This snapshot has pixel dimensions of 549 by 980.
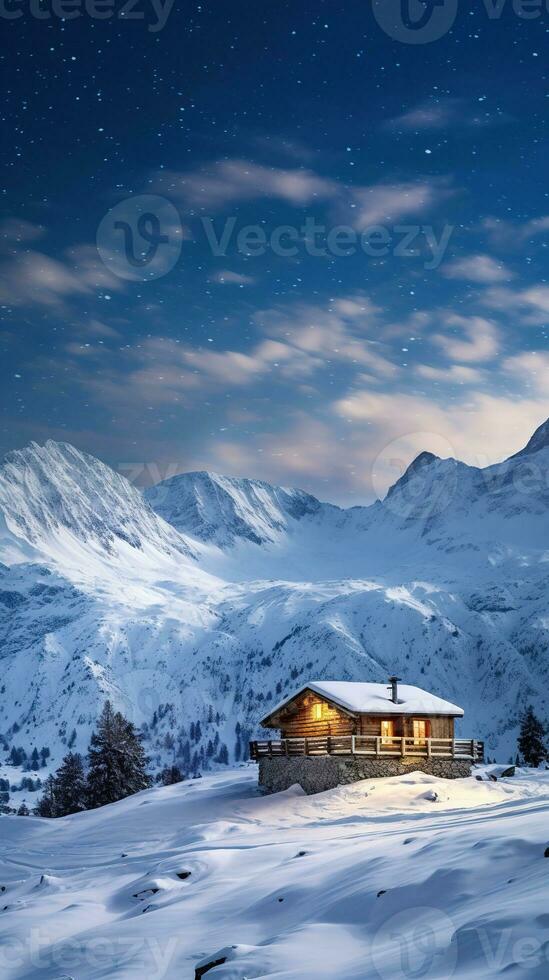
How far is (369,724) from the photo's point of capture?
46.3 m

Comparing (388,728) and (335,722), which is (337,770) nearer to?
(388,728)

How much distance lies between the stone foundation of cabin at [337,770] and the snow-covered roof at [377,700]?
3255 millimetres

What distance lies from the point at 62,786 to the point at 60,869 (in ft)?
132

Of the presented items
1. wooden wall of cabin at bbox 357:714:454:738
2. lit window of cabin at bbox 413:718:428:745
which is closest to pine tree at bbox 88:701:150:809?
wooden wall of cabin at bbox 357:714:454:738

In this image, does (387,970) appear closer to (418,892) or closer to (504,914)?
(504,914)

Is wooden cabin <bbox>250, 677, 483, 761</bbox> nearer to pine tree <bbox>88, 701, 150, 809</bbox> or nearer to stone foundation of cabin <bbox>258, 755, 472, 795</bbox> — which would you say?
stone foundation of cabin <bbox>258, 755, 472, 795</bbox>

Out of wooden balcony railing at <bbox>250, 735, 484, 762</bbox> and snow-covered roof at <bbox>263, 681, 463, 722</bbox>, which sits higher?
snow-covered roof at <bbox>263, 681, 463, 722</bbox>

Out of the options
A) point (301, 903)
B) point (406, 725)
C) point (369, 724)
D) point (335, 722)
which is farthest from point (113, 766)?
point (301, 903)

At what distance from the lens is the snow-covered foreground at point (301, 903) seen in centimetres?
1069

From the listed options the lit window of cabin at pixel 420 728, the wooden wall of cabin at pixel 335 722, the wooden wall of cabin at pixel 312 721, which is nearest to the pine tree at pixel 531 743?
the wooden wall of cabin at pixel 335 722

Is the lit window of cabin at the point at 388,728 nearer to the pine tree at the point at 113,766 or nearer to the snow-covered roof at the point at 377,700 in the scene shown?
the snow-covered roof at the point at 377,700

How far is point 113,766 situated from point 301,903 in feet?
170

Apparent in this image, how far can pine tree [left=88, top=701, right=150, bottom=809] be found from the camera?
2507 inches

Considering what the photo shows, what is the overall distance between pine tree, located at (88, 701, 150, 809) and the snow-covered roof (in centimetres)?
1897
